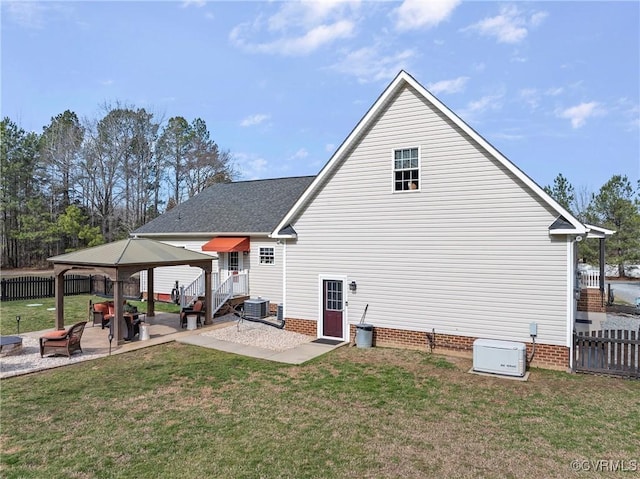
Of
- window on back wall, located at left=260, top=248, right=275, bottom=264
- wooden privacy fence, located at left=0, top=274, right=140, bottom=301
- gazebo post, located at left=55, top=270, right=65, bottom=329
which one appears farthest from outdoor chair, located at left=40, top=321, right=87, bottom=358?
wooden privacy fence, located at left=0, top=274, right=140, bottom=301

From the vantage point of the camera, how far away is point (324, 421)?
750 cm

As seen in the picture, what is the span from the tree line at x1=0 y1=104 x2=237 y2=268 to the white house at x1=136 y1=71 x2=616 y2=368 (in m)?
37.4

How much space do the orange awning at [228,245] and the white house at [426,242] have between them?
6.17 metres

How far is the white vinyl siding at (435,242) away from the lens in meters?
11.1

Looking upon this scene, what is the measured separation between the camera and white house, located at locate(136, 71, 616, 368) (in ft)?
35.9

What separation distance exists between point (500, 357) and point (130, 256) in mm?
12277

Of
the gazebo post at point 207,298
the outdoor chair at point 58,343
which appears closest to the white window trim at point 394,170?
the gazebo post at point 207,298

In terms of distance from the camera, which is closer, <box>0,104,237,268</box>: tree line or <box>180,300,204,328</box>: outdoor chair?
<box>180,300,204,328</box>: outdoor chair

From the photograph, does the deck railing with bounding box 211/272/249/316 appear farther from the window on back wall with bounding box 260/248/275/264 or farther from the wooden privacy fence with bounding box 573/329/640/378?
the wooden privacy fence with bounding box 573/329/640/378

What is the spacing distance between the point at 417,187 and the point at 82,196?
50064mm

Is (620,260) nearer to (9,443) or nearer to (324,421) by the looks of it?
(324,421)

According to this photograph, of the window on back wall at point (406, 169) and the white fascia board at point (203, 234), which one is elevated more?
the window on back wall at point (406, 169)

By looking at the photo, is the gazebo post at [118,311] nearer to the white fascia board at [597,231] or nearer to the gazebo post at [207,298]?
the gazebo post at [207,298]

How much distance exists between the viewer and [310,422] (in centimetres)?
745
